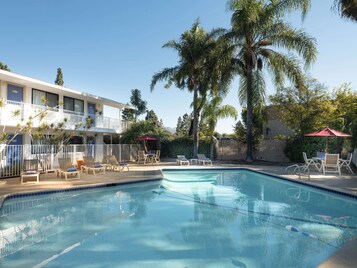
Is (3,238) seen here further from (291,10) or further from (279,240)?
(291,10)

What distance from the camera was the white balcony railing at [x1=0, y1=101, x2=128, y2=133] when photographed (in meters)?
13.6

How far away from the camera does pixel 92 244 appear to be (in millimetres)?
5531

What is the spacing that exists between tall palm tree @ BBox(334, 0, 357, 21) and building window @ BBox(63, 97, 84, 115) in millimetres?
17977

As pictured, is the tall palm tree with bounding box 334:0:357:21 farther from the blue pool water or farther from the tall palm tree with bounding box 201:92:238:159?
the tall palm tree with bounding box 201:92:238:159

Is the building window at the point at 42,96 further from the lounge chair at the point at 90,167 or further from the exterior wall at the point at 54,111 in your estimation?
the lounge chair at the point at 90,167

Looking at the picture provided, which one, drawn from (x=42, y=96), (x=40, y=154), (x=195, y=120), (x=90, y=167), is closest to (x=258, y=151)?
(x=195, y=120)

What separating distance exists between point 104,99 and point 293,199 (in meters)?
17.3

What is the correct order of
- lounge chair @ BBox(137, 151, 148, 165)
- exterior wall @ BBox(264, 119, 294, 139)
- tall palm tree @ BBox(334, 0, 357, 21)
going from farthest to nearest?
exterior wall @ BBox(264, 119, 294, 139), lounge chair @ BBox(137, 151, 148, 165), tall palm tree @ BBox(334, 0, 357, 21)

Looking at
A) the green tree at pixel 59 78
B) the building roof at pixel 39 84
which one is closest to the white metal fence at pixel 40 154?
the building roof at pixel 39 84

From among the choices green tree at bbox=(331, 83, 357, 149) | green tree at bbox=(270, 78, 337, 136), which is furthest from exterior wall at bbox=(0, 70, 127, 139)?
green tree at bbox=(331, 83, 357, 149)

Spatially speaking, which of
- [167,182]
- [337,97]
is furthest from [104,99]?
[337,97]

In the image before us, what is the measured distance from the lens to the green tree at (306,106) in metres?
18.4

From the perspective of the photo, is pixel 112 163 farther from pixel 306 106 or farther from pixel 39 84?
pixel 306 106

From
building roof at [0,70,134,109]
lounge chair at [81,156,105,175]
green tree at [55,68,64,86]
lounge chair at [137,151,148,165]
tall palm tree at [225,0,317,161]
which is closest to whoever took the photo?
lounge chair at [81,156,105,175]
